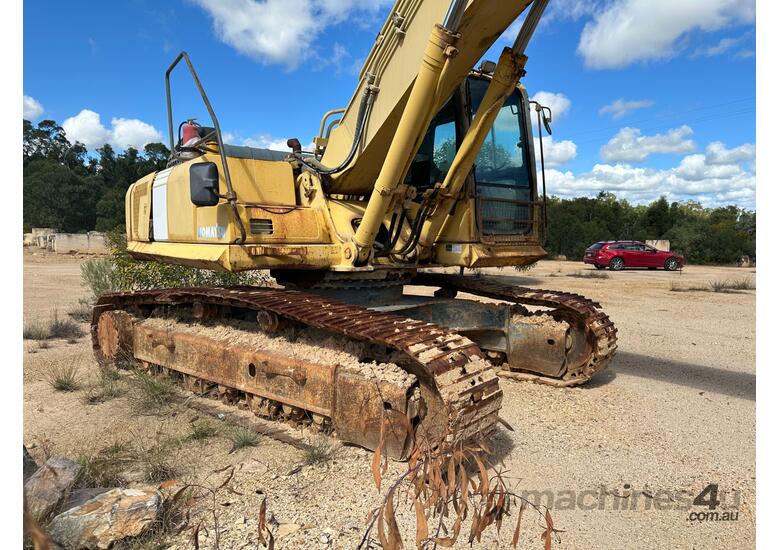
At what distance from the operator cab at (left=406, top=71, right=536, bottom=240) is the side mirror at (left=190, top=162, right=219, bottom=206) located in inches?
77.4

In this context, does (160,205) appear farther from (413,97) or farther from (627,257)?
(627,257)

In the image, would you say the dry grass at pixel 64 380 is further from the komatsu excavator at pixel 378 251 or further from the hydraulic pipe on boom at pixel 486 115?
the hydraulic pipe on boom at pixel 486 115

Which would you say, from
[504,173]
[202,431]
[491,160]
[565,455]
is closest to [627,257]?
[504,173]

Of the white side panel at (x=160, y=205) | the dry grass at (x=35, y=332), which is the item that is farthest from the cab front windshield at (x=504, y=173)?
the dry grass at (x=35, y=332)

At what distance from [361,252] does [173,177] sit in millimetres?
2152

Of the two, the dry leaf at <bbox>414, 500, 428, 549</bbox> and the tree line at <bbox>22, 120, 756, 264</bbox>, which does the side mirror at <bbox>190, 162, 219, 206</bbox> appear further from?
the tree line at <bbox>22, 120, 756, 264</bbox>

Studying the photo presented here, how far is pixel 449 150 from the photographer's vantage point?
5.29m

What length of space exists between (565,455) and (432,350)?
54.8 inches

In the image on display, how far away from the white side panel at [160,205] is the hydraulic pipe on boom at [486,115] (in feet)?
8.82

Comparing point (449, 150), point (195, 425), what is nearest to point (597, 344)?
point (449, 150)

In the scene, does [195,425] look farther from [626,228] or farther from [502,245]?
[626,228]

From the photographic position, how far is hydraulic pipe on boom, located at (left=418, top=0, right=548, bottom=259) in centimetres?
437

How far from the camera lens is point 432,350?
11.4 feet

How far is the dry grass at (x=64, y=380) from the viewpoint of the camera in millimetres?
5559
